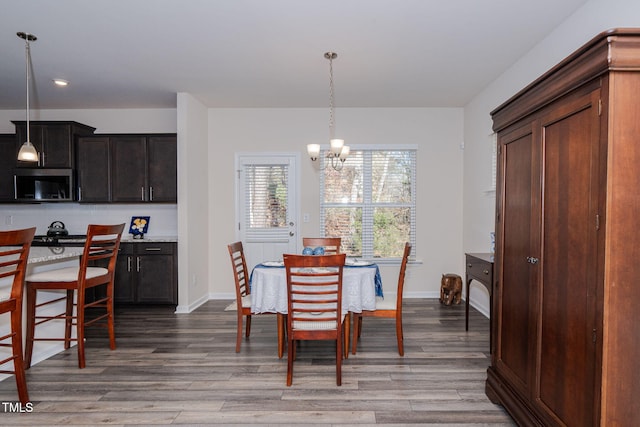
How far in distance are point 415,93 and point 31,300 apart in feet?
14.8

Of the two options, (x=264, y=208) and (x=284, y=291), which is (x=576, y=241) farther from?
(x=264, y=208)

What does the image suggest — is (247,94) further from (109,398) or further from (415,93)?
(109,398)

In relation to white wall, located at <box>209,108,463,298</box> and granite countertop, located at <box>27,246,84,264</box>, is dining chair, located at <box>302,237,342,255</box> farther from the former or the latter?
granite countertop, located at <box>27,246,84,264</box>

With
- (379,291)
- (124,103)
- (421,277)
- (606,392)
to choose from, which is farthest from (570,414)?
(124,103)

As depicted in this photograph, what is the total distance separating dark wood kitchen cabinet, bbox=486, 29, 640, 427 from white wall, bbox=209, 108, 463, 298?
303cm

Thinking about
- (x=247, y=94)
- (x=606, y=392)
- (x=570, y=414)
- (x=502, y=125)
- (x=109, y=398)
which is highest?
(x=247, y=94)

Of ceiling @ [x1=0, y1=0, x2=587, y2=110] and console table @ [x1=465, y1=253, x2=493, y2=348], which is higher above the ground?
ceiling @ [x1=0, y1=0, x2=587, y2=110]

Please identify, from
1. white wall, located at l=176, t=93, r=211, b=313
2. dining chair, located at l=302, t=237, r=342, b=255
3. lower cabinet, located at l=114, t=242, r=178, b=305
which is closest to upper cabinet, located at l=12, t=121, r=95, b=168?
lower cabinet, located at l=114, t=242, r=178, b=305

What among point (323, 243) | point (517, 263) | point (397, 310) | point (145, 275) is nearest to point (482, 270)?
point (397, 310)

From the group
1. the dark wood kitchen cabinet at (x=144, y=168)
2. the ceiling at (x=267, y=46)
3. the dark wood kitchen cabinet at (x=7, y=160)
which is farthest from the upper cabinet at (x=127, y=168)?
the dark wood kitchen cabinet at (x=7, y=160)

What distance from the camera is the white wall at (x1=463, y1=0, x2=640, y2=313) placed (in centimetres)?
237

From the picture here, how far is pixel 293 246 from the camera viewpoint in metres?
5.16

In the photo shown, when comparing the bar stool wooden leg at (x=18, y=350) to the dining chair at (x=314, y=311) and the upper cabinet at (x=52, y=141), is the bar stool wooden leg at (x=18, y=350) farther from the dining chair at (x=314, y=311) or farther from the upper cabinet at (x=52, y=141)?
the upper cabinet at (x=52, y=141)

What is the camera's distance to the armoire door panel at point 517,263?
192 cm
